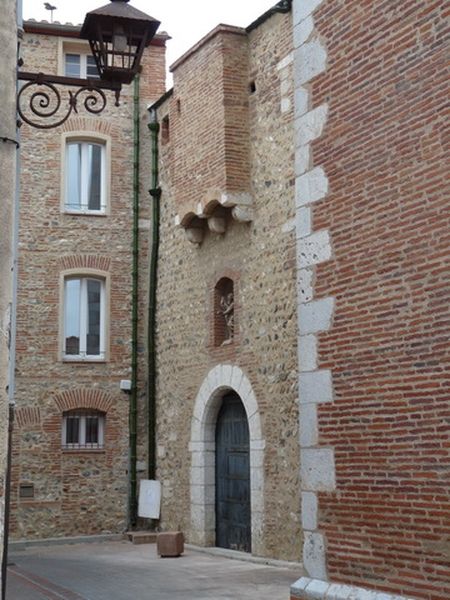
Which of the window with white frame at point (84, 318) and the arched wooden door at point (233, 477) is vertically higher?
the window with white frame at point (84, 318)

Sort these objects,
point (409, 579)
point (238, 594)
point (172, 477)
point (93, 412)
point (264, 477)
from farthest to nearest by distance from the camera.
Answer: point (93, 412) < point (172, 477) < point (264, 477) < point (238, 594) < point (409, 579)

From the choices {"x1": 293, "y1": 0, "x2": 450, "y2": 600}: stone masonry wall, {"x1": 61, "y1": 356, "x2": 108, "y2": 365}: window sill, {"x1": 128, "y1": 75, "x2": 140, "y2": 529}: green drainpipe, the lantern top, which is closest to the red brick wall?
{"x1": 293, "y1": 0, "x2": 450, "y2": 600}: stone masonry wall

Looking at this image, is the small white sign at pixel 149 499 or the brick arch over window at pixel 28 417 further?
the brick arch over window at pixel 28 417

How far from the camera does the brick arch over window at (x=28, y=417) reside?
1552 cm

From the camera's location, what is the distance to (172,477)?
15.1 metres

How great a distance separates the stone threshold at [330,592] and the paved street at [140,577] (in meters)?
2.33

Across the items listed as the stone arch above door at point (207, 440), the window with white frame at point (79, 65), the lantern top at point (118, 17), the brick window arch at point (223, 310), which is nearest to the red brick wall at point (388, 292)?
the lantern top at point (118, 17)

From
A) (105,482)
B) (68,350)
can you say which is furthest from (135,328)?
(105,482)

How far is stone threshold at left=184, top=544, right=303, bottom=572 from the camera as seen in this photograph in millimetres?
11156

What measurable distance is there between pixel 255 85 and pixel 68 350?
242 inches

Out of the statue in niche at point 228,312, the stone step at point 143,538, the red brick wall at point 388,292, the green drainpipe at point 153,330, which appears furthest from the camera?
the green drainpipe at point 153,330

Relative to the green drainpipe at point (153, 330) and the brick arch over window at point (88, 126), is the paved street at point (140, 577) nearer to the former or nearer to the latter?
the green drainpipe at point (153, 330)

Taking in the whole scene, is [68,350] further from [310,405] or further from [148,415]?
[310,405]

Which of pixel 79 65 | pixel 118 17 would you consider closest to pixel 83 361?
pixel 79 65
